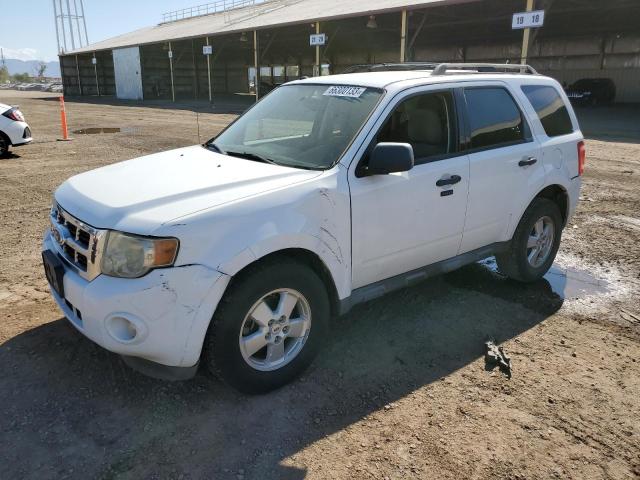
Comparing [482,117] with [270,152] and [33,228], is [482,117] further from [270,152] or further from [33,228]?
[33,228]

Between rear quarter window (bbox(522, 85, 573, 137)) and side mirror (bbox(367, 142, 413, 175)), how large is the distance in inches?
79.0

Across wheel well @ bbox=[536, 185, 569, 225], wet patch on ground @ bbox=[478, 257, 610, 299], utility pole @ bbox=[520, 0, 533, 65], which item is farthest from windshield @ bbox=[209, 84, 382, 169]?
utility pole @ bbox=[520, 0, 533, 65]

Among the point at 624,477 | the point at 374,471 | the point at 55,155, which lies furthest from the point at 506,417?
the point at 55,155

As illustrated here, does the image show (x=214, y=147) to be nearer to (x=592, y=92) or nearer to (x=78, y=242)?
(x=78, y=242)

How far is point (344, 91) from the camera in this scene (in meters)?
3.78

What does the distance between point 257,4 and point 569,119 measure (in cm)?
4701

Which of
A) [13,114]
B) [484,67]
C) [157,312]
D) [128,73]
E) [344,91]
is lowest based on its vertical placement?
[157,312]

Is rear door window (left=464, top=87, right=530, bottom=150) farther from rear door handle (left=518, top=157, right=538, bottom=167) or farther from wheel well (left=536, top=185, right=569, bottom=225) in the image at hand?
wheel well (left=536, top=185, right=569, bottom=225)

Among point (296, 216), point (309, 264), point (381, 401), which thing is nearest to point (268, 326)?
point (309, 264)

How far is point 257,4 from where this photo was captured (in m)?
46.6

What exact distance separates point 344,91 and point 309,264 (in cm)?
140

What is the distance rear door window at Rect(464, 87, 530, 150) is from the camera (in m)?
4.04

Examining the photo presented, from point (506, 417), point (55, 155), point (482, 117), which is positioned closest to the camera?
point (506, 417)

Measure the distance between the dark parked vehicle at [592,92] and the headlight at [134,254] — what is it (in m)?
31.9
